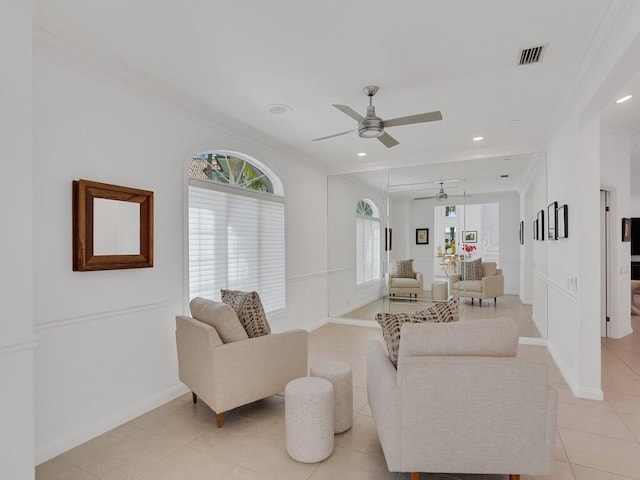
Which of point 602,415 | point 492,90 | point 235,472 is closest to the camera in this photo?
point 235,472

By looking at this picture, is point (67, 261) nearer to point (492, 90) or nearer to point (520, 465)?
point (520, 465)

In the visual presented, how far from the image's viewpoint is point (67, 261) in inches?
96.8

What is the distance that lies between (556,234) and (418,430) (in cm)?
302

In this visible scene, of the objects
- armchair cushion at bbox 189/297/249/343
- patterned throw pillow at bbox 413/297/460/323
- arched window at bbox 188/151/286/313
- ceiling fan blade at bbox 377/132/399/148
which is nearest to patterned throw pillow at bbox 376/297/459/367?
patterned throw pillow at bbox 413/297/460/323

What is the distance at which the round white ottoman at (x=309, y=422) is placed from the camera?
7.25 ft

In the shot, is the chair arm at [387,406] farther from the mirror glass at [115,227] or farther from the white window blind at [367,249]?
the white window blind at [367,249]

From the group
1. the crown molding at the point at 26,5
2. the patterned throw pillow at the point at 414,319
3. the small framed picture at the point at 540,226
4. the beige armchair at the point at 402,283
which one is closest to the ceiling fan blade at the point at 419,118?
the patterned throw pillow at the point at 414,319

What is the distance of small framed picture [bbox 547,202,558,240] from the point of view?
3.86m

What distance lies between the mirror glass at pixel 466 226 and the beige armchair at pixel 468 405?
3.50 meters

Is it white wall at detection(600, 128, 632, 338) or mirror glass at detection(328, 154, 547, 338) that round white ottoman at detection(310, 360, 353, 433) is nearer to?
mirror glass at detection(328, 154, 547, 338)

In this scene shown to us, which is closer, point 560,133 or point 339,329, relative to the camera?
point 560,133

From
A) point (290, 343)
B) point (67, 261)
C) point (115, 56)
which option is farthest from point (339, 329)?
point (115, 56)

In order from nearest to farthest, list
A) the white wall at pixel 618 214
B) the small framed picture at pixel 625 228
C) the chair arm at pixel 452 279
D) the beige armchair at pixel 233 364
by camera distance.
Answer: the beige armchair at pixel 233 364 → the white wall at pixel 618 214 → the small framed picture at pixel 625 228 → the chair arm at pixel 452 279

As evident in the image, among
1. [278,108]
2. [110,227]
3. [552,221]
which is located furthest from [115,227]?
[552,221]
